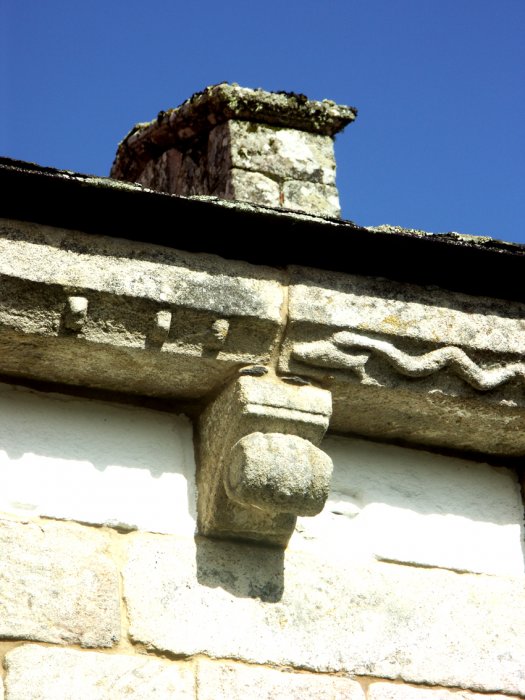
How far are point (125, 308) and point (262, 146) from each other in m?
1.59

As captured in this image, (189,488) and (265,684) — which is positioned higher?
(189,488)

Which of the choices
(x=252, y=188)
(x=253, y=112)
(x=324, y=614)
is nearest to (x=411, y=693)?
(x=324, y=614)

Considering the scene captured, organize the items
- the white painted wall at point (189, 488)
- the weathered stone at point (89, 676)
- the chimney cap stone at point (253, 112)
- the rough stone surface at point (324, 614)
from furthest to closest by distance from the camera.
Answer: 1. the chimney cap stone at point (253, 112)
2. the white painted wall at point (189, 488)
3. the rough stone surface at point (324, 614)
4. the weathered stone at point (89, 676)

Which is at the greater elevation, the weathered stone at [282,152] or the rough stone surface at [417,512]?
the weathered stone at [282,152]

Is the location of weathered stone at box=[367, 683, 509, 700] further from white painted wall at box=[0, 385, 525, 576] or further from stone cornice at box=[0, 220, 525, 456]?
stone cornice at box=[0, 220, 525, 456]

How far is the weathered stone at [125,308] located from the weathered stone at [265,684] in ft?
2.40

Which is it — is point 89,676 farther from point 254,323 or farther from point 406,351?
point 406,351

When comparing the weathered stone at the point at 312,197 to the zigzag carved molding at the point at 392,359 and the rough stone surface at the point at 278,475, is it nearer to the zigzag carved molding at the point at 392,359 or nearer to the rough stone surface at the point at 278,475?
the zigzag carved molding at the point at 392,359

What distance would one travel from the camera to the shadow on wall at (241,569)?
284cm

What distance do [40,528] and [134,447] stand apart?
36cm

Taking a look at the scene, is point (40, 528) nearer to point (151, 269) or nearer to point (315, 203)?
point (151, 269)

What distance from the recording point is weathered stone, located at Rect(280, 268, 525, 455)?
288 centimetres

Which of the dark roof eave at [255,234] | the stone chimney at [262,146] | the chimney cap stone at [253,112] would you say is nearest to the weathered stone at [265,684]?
the dark roof eave at [255,234]

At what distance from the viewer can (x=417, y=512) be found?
319 cm
